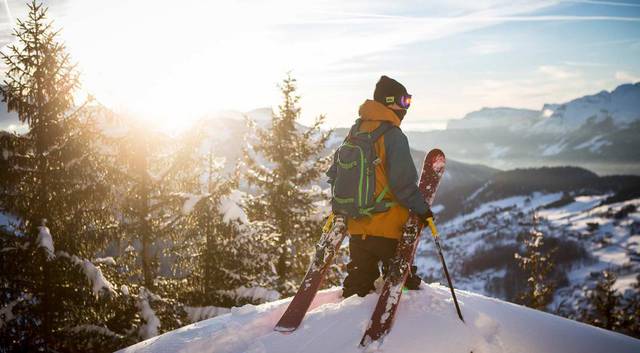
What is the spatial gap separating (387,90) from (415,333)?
2.92 metres

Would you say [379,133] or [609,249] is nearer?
[379,133]

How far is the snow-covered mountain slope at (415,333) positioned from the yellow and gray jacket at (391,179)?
2.74ft

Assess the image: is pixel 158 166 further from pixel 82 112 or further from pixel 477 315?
pixel 477 315

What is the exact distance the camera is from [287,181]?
14.0m

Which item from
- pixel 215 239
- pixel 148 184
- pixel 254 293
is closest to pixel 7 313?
pixel 148 184

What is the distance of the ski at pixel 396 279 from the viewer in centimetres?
388

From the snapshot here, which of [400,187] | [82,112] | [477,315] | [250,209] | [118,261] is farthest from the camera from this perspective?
[250,209]

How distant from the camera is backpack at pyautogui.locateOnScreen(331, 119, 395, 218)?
4.74 meters

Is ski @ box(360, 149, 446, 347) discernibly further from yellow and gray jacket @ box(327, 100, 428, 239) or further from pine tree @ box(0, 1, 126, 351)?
pine tree @ box(0, 1, 126, 351)

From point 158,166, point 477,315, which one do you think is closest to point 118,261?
point 158,166

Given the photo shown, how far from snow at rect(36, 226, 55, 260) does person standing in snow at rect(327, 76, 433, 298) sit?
626 cm

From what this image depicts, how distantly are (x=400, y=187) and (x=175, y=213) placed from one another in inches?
302

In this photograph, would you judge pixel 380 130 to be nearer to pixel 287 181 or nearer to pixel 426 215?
pixel 426 215

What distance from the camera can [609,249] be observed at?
19475 cm
